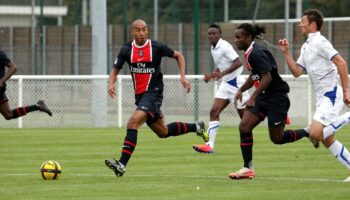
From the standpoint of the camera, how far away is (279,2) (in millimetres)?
35312

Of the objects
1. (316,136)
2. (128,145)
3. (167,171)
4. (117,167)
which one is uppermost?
(316,136)

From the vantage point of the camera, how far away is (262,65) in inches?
555

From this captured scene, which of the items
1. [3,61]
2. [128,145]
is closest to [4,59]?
[3,61]

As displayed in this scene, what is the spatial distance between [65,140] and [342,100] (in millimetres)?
10898

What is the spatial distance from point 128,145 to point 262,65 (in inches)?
82.5

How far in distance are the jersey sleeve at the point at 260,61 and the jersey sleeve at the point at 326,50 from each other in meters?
0.96

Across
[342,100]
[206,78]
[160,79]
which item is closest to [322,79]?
[342,100]

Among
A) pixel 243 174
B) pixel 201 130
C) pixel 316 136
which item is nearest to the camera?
pixel 316 136

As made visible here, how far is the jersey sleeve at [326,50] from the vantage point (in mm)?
13242

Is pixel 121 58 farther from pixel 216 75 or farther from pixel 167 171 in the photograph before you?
pixel 216 75

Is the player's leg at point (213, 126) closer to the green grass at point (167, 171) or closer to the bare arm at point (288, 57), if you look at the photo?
the green grass at point (167, 171)

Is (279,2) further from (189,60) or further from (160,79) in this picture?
(160,79)

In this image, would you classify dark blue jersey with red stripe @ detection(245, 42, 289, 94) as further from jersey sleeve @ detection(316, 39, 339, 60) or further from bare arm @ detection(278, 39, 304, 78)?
jersey sleeve @ detection(316, 39, 339, 60)

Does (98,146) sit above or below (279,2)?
below
